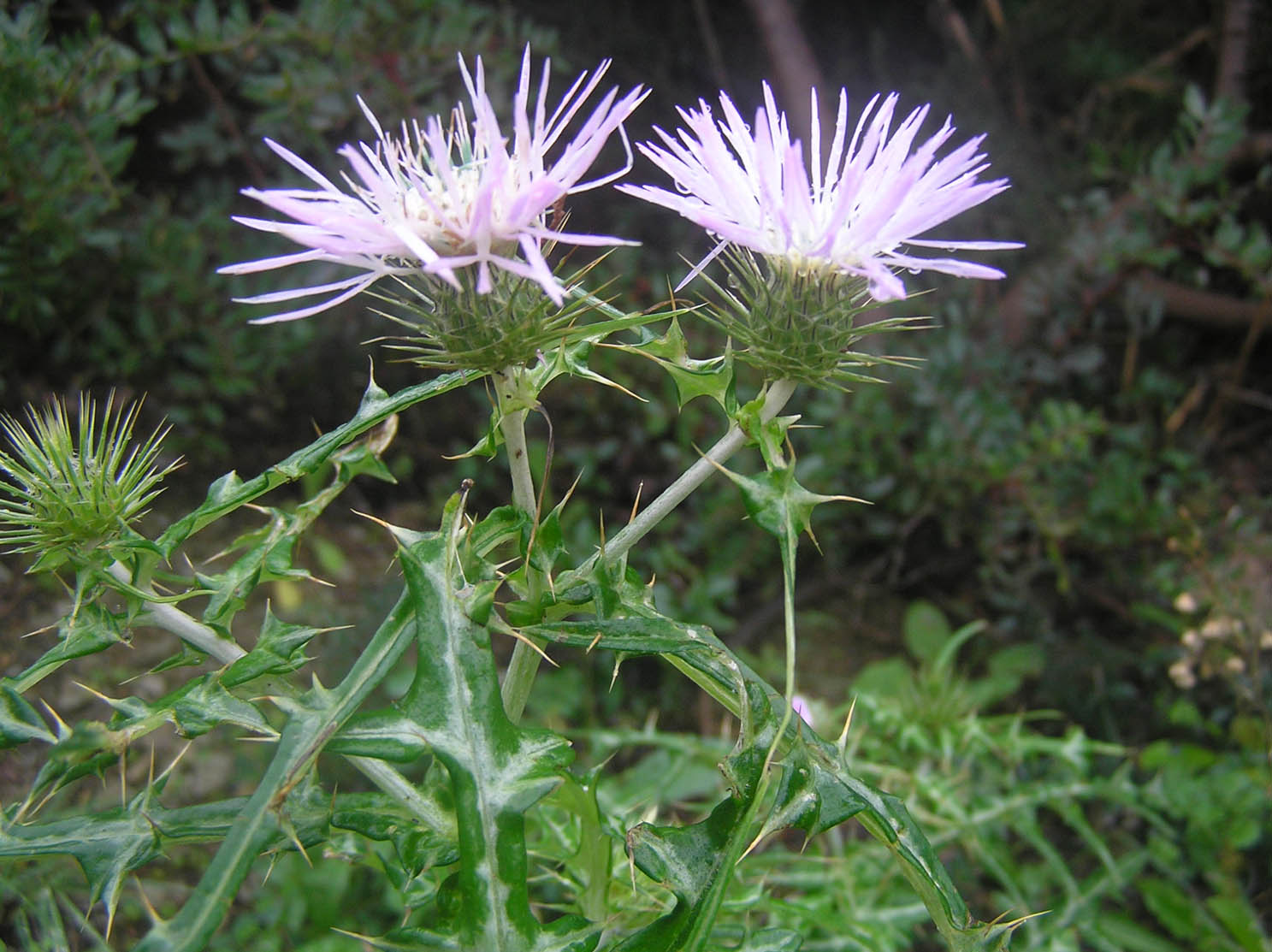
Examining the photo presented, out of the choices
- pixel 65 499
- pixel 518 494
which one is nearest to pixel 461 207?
pixel 518 494

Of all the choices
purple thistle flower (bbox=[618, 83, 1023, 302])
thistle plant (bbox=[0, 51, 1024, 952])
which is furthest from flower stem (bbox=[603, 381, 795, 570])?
purple thistle flower (bbox=[618, 83, 1023, 302])

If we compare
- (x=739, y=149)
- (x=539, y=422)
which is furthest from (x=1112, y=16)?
(x=739, y=149)

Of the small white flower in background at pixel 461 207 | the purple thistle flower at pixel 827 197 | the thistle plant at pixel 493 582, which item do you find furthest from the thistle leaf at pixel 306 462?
the purple thistle flower at pixel 827 197

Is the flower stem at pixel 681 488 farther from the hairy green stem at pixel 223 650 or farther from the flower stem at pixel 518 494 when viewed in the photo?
the hairy green stem at pixel 223 650

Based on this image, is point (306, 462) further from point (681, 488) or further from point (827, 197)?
point (827, 197)

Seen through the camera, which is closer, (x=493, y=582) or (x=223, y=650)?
(x=493, y=582)
